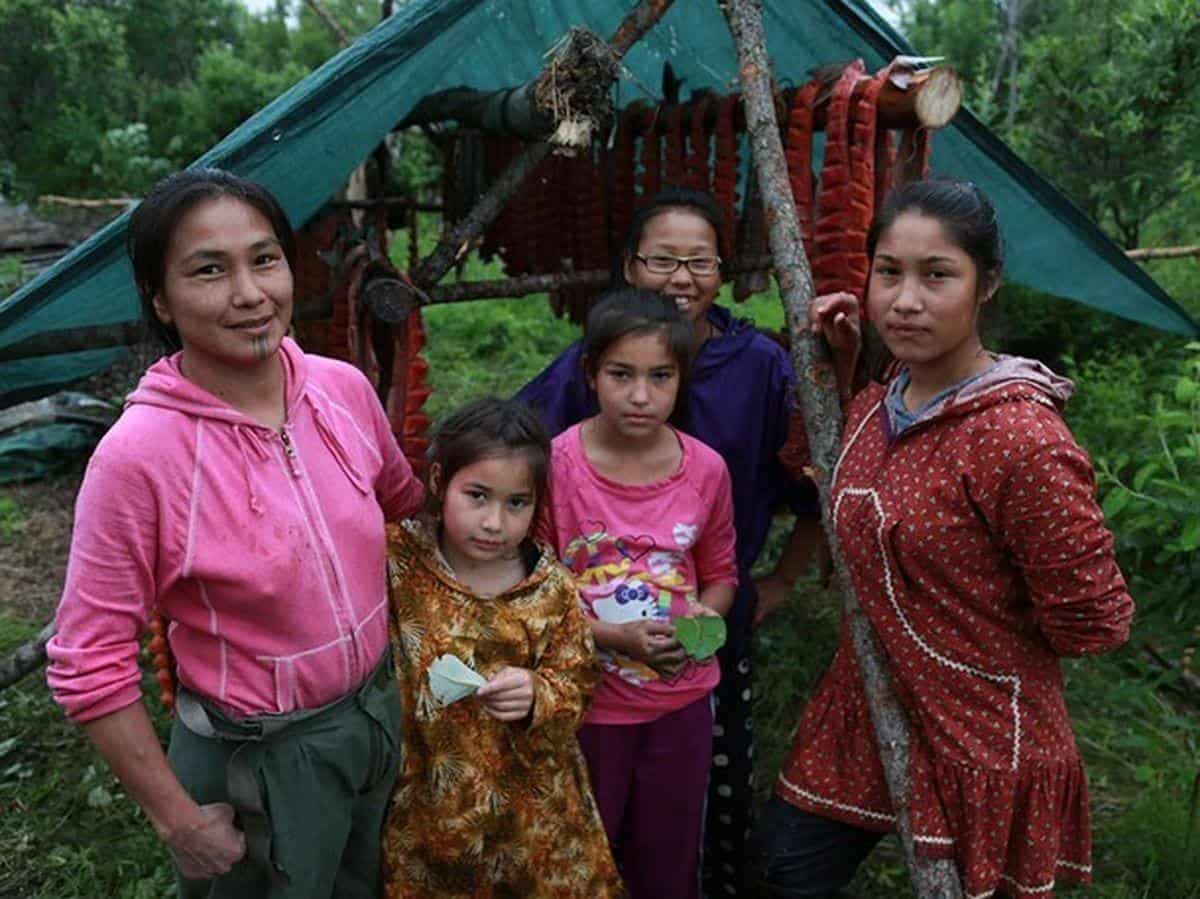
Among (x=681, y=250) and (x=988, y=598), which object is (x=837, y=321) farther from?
(x=988, y=598)

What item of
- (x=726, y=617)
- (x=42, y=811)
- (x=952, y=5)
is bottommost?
(x=42, y=811)

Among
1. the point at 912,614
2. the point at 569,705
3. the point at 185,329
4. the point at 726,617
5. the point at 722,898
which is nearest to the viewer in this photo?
the point at 185,329

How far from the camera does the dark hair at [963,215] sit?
5.43 ft

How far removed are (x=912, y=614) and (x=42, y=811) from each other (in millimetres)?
2739

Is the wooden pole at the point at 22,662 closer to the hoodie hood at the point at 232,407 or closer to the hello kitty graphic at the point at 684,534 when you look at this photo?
the hoodie hood at the point at 232,407

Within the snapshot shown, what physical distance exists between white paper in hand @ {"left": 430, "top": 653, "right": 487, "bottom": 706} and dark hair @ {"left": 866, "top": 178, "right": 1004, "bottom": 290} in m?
1.09

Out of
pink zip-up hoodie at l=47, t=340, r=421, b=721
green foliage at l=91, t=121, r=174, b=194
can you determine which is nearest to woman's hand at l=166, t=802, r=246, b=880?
pink zip-up hoodie at l=47, t=340, r=421, b=721

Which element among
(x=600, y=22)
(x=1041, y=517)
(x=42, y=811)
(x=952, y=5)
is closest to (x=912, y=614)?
(x=1041, y=517)

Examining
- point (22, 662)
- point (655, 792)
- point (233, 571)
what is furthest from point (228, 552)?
point (22, 662)

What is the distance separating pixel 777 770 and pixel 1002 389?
2042mm

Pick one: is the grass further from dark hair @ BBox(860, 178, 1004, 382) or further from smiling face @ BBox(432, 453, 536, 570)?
dark hair @ BBox(860, 178, 1004, 382)

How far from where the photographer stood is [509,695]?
1.89 metres

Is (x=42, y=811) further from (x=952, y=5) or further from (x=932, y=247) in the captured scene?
(x=952, y=5)

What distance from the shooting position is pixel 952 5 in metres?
10.4
